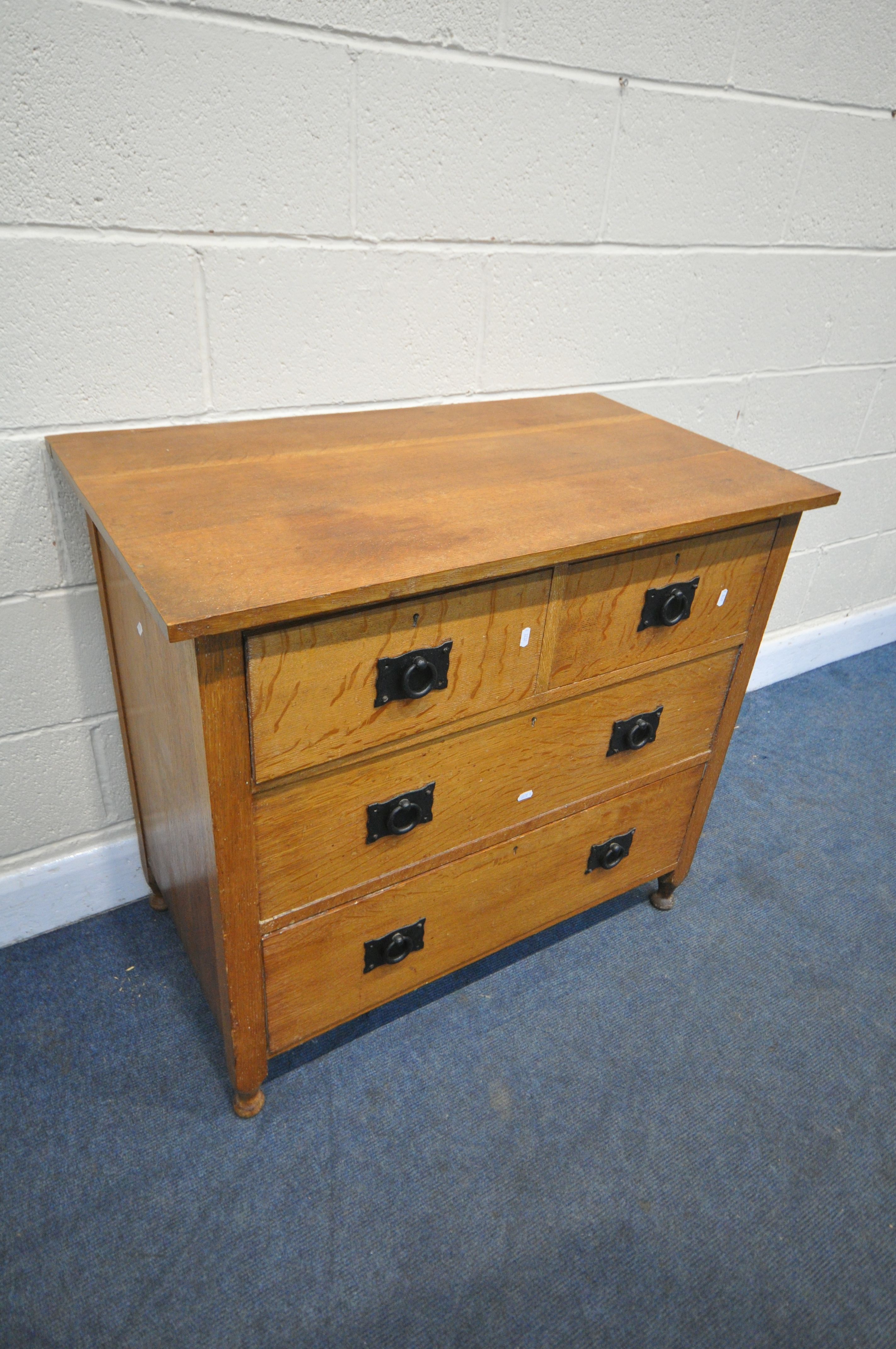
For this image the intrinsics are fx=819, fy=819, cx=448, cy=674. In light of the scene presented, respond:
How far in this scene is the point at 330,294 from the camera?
125 centimetres

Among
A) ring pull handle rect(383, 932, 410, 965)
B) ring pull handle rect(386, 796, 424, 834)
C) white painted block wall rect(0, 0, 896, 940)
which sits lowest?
ring pull handle rect(383, 932, 410, 965)

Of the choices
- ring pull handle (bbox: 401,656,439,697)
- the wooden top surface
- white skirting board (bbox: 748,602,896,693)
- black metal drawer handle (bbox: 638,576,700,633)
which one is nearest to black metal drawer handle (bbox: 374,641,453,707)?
ring pull handle (bbox: 401,656,439,697)

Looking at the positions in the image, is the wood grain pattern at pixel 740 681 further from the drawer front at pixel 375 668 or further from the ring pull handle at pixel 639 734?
the drawer front at pixel 375 668

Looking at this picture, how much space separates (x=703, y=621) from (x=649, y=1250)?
34.6 inches

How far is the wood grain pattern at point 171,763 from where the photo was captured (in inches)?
36.4

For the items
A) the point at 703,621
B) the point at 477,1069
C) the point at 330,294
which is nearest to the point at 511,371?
the point at 330,294

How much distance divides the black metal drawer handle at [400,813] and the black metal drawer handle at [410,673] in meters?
0.16

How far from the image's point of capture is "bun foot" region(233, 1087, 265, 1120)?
47.2 inches

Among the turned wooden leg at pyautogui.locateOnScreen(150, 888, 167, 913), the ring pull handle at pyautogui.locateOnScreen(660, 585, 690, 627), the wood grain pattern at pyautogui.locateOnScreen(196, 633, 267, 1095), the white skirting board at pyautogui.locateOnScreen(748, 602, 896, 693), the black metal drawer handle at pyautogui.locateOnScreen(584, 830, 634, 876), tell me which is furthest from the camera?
the white skirting board at pyautogui.locateOnScreen(748, 602, 896, 693)

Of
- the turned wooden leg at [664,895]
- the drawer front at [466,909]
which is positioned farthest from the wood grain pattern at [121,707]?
the turned wooden leg at [664,895]

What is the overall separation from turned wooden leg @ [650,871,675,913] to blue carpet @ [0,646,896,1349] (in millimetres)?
25

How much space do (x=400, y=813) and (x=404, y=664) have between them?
0.23 meters

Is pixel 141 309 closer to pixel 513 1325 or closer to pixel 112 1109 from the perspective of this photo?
pixel 112 1109

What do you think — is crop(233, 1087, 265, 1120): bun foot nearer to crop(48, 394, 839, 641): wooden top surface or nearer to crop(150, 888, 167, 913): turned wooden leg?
crop(150, 888, 167, 913): turned wooden leg
